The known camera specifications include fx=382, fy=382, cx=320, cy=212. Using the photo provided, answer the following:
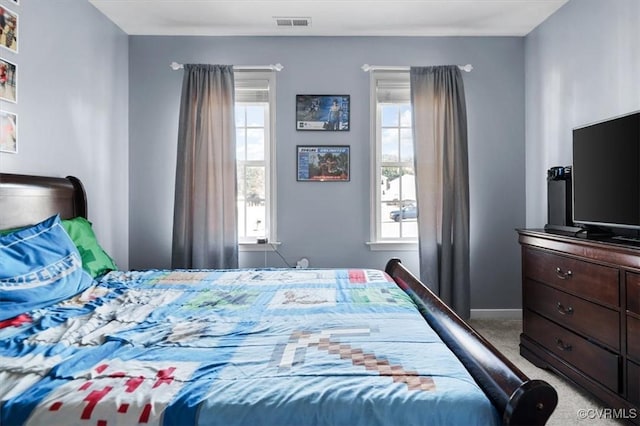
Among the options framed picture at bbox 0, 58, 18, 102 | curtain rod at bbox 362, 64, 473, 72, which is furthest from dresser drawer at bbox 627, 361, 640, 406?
framed picture at bbox 0, 58, 18, 102

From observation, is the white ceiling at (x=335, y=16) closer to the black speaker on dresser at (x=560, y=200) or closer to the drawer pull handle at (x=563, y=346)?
the black speaker on dresser at (x=560, y=200)

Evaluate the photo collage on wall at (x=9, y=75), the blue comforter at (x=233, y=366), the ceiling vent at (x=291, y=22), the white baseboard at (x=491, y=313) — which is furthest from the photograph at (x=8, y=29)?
the white baseboard at (x=491, y=313)

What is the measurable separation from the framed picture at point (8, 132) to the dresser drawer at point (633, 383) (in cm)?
343

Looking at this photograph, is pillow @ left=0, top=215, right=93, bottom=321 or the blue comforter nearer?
the blue comforter

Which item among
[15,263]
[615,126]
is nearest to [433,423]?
[15,263]

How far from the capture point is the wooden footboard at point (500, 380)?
2.73 ft

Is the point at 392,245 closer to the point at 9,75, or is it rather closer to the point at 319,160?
the point at 319,160

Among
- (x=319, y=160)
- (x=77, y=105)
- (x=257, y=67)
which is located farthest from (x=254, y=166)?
(x=77, y=105)

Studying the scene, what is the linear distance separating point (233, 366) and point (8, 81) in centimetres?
217

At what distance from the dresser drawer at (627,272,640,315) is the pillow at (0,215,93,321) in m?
2.71

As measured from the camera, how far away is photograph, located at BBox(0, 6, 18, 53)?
211 centimetres

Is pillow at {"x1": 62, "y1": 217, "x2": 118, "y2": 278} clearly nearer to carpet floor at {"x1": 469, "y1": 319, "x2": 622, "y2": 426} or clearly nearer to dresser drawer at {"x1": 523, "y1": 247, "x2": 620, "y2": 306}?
carpet floor at {"x1": 469, "y1": 319, "x2": 622, "y2": 426}

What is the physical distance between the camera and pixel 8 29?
84.7 inches

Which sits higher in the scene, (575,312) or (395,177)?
(395,177)
